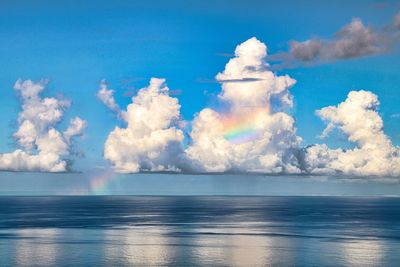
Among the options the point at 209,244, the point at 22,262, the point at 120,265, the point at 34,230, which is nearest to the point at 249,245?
the point at 209,244

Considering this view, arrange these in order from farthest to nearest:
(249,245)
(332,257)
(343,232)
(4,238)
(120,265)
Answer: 1. (343,232)
2. (4,238)
3. (249,245)
4. (332,257)
5. (120,265)

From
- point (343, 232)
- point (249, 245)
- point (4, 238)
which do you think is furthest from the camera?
point (343, 232)

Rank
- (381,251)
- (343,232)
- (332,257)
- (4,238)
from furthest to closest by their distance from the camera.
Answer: (343,232), (4,238), (381,251), (332,257)

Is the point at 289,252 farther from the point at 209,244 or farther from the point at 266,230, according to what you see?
the point at 266,230

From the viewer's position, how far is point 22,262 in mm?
93375

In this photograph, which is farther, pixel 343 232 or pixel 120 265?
pixel 343 232

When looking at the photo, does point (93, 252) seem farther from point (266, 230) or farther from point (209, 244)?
point (266, 230)

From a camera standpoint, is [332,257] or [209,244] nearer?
[332,257]

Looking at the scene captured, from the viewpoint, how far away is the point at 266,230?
152 m

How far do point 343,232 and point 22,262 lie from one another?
259 feet

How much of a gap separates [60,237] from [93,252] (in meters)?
27.6

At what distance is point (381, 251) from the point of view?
107562mm

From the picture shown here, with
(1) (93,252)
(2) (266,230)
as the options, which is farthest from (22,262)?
(2) (266,230)

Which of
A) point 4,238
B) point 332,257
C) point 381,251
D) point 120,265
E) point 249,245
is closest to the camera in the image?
point 120,265
